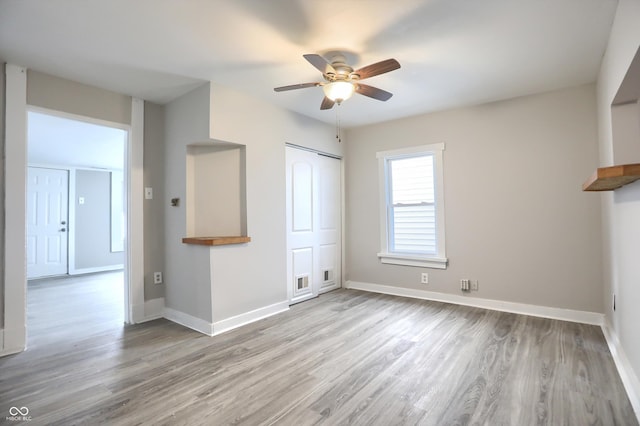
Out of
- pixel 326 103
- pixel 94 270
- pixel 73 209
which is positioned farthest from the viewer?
pixel 94 270

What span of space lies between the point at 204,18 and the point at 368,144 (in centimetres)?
298

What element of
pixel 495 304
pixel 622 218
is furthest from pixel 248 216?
pixel 622 218

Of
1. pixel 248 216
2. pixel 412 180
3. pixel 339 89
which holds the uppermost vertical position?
pixel 339 89

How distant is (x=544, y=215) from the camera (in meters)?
3.38

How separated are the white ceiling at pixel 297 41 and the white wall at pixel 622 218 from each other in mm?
254

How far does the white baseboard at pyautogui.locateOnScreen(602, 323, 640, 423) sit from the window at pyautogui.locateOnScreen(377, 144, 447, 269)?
1.66 metres

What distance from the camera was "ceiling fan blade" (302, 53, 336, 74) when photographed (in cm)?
208

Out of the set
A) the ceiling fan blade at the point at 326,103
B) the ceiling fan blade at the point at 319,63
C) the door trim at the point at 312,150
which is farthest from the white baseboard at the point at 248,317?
the ceiling fan blade at the point at 319,63

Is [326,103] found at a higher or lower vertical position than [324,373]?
higher

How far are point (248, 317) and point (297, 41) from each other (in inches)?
103

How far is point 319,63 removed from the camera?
2188 mm

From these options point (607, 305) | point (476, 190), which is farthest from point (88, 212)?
point (607, 305)

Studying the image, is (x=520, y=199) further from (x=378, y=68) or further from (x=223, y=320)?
(x=223, y=320)

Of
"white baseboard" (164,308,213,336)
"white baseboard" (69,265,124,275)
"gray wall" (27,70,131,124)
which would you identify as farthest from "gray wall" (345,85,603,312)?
"white baseboard" (69,265,124,275)
